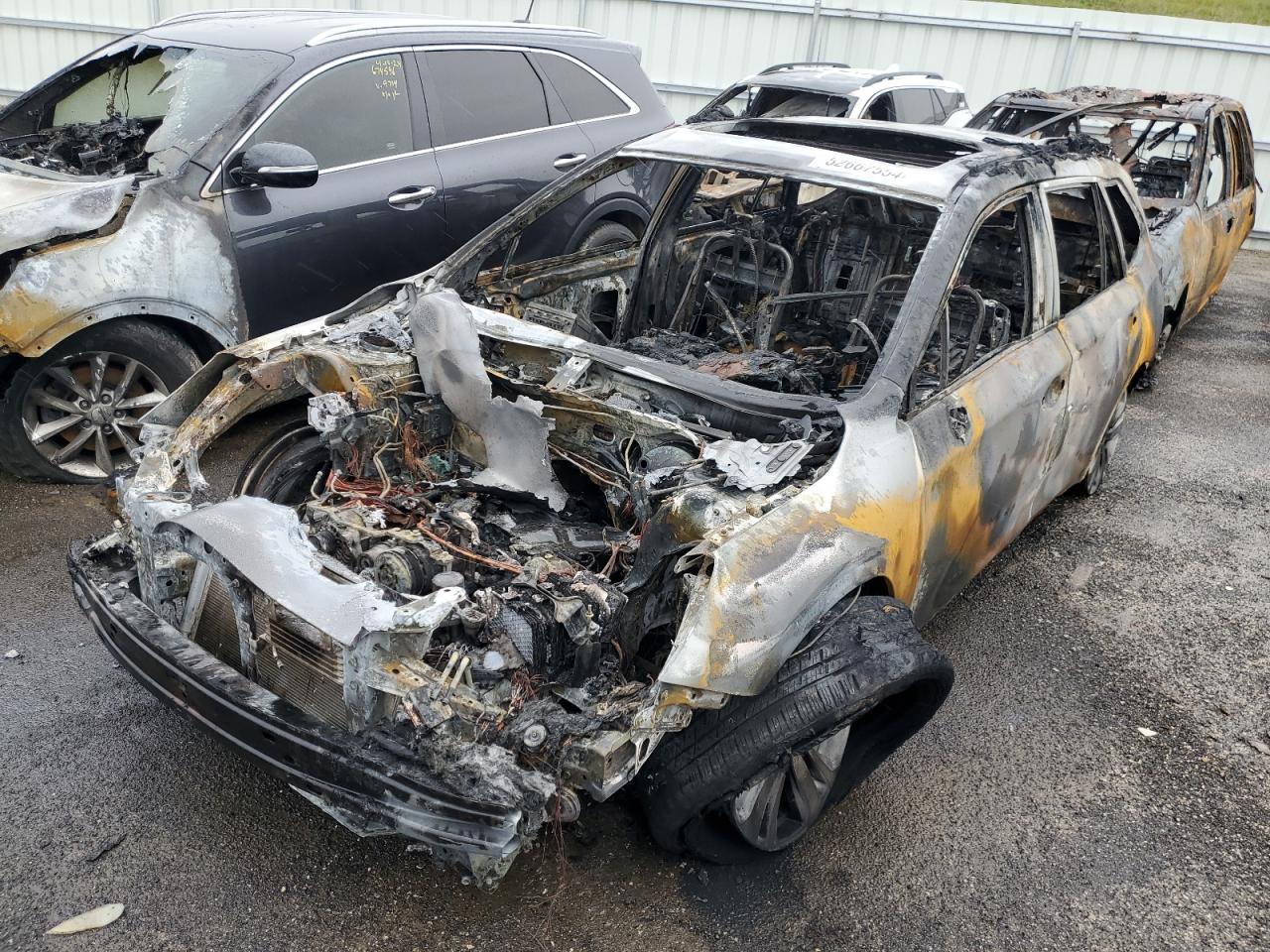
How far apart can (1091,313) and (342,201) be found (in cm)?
345

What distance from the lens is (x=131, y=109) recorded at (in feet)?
17.0

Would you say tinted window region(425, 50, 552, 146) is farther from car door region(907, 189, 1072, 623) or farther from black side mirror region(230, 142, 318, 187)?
car door region(907, 189, 1072, 623)

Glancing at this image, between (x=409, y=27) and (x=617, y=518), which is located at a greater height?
(x=409, y=27)

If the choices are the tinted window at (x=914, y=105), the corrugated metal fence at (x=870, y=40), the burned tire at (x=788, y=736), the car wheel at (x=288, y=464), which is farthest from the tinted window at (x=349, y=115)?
the corrugated metal fence at (x=870, y=40)

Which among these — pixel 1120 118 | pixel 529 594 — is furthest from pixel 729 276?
pixel 1120 118

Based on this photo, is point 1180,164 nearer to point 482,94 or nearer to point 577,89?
point 577,89

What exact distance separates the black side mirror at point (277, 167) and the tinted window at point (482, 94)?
3.39 feet

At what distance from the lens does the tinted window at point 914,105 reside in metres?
8.90

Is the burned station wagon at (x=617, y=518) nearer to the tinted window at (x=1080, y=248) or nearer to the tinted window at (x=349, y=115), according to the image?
the tinted window at (x=1080, y=248)

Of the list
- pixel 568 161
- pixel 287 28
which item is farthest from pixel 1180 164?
pixel 287 28

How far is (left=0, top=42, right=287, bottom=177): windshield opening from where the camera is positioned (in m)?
4.63

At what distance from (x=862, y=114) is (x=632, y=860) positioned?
7.20 metres

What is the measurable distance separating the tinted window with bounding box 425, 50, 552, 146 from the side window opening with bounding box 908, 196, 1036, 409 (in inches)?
109

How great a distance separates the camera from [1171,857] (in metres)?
2.94
